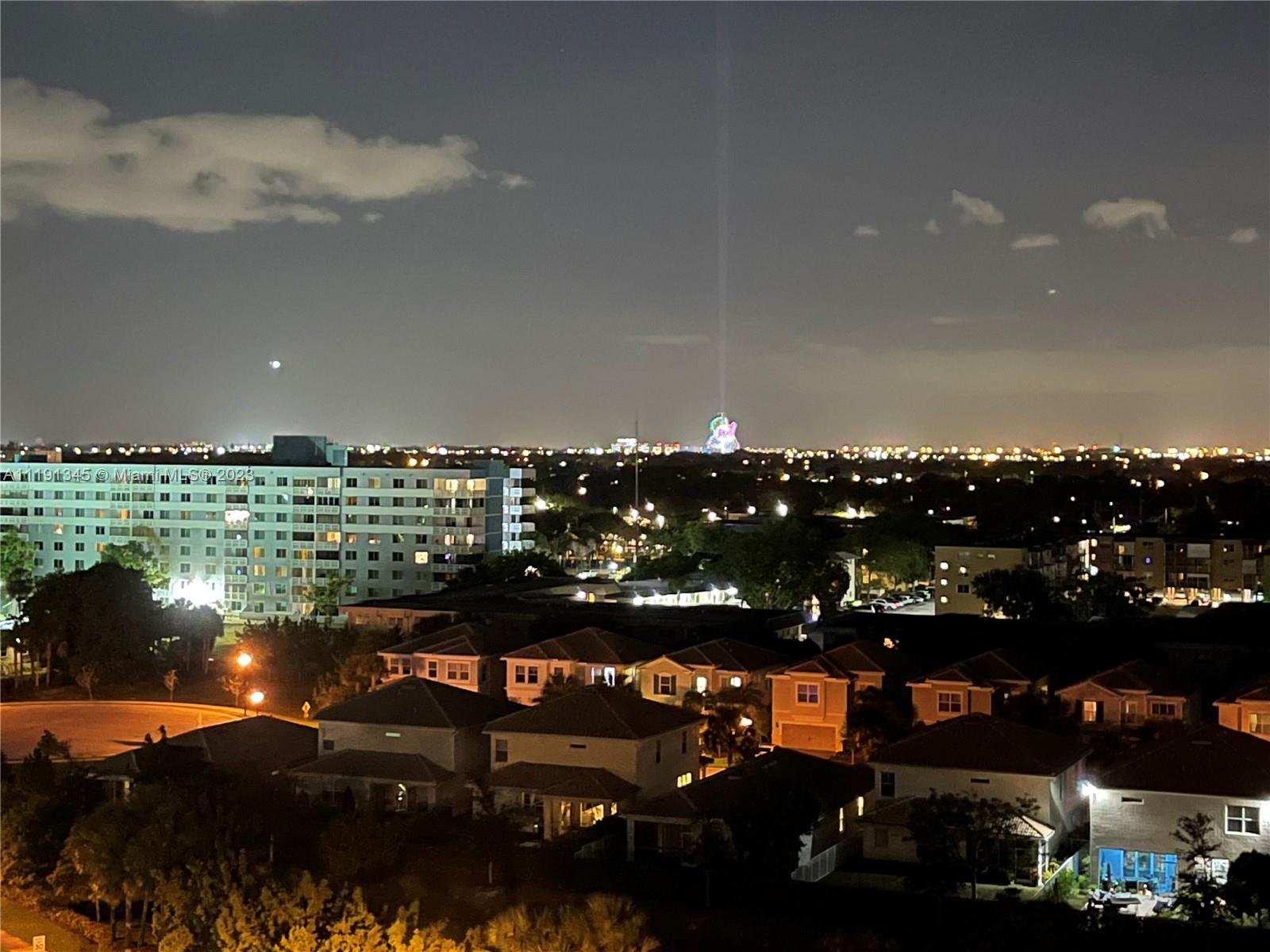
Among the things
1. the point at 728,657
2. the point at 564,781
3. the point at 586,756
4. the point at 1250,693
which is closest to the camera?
the point at 564,781

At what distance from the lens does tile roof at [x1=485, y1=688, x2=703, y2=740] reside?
1184 centimetres

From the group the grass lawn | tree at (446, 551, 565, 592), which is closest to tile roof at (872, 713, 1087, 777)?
the grass lawn

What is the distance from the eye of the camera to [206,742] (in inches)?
488

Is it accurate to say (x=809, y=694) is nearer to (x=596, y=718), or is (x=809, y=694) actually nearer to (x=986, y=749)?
(x=596, y=718)

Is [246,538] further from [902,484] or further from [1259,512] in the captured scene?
[902,484]

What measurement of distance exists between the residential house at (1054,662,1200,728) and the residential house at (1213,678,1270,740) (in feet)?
1.93

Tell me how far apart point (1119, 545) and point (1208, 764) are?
2190 cm

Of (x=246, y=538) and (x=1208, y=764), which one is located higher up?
(x=246, y=538)

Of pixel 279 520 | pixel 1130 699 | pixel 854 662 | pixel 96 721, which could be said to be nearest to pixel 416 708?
pixel 854 662

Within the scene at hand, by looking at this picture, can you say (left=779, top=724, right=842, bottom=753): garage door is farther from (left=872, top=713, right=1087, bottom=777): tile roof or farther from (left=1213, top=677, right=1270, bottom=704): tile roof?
(left=1213, top=677, right=1270, bottom=704): tile roof

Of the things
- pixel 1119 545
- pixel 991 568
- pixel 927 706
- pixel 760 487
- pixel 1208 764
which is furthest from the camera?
pixel 760 487

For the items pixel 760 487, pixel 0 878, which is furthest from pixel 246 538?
pixel 760 487

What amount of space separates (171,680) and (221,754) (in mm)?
5379

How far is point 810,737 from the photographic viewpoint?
14.2 m
